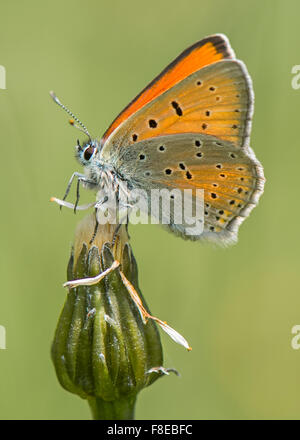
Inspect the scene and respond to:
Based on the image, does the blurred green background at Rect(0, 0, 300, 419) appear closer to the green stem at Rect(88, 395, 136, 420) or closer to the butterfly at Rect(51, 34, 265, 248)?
the butterfly at Rect(51, 34, 265, 248)

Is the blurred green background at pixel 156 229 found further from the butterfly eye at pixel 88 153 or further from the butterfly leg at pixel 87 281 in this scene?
the butterfly leg at pixel 87 281

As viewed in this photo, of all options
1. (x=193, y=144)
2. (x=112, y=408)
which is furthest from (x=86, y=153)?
(x=112, y=408)

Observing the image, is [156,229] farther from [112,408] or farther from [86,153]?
[112,408]

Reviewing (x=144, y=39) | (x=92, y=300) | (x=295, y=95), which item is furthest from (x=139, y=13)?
(x=92, y=300)

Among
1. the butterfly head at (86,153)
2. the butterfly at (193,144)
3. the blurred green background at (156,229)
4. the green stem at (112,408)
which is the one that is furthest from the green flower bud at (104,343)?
the blurred green background at (156,229)

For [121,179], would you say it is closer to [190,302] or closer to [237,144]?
[237,144]
